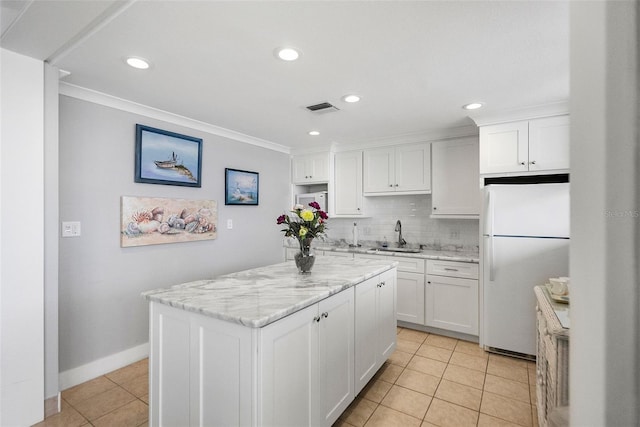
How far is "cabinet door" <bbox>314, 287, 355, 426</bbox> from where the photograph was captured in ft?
5.88

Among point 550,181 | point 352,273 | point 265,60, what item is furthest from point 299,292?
point 550,181

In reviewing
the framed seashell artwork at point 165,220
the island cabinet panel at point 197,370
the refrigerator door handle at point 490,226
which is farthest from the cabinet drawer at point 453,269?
the island cabinet panel at point 197,370

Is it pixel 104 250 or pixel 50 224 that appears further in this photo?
pixel 104 250

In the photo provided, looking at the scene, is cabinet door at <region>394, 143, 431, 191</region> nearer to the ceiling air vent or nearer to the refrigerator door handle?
the refrigerator door handle

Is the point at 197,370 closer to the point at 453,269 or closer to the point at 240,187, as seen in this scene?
the point at 240,187

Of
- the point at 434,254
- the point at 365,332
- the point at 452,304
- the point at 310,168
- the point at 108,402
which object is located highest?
the point at 310,168

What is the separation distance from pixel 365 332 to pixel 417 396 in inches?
25.9

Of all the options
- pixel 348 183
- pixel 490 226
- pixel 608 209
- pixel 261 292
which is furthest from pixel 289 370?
pixel 348 183

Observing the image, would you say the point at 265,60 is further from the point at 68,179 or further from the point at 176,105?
the point at 68,179

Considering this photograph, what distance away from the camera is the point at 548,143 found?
9.47 feet

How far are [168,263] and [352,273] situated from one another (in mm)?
1950

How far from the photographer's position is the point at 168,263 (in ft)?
10.3

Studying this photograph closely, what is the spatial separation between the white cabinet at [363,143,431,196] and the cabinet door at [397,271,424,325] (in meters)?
1.06

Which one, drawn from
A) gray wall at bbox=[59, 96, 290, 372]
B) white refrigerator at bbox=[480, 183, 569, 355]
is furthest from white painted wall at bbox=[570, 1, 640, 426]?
gray wall at bbox=[59, 96, 290, 372]
